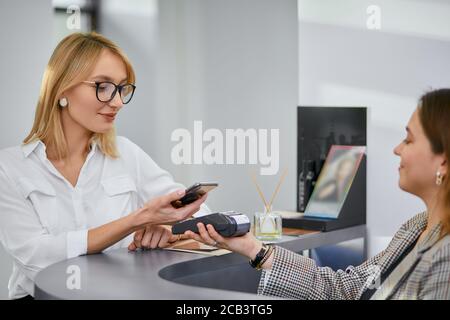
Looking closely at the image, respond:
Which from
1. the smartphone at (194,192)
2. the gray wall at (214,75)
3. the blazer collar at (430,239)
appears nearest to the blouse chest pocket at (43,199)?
the smartphone at (194,192)

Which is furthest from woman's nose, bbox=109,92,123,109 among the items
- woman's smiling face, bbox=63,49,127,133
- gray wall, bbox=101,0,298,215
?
gray wall, bbox=101,0,298,215

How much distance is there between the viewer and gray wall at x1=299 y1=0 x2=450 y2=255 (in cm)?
328

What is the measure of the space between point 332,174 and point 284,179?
3.15ft

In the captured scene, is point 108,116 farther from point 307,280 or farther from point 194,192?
point 307,280

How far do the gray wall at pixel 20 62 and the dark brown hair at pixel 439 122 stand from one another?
246 cm

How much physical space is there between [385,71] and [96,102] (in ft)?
5.18

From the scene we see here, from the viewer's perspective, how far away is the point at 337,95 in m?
3.46

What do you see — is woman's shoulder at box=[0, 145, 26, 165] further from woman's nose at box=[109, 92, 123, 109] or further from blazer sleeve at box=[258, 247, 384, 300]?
blazer sleeve at box=[258, 247, 384, 300]

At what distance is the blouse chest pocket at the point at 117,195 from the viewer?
244 cm

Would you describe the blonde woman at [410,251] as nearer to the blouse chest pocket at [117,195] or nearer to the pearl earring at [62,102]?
the blouse chest pocket at [117,195]

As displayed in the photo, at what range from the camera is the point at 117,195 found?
8.07 feet

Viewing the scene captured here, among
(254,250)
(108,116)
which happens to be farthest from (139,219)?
(108,116)
